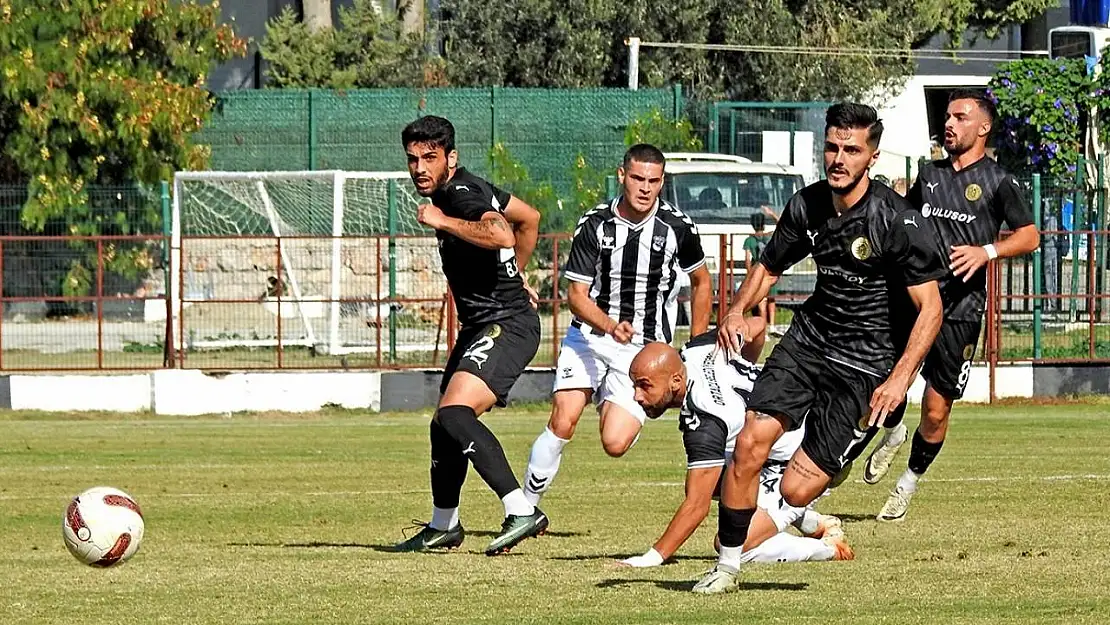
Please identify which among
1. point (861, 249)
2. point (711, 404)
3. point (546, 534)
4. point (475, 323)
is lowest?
point (546, 534)

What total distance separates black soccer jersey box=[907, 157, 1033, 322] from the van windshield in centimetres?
1281

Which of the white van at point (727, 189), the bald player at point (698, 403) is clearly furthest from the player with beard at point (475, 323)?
the white van at point (727, 189)

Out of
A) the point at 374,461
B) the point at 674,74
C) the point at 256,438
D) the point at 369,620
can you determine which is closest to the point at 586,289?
the point at 369,620

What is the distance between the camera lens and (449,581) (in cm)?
877

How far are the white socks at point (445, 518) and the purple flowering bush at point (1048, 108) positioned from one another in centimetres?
1715

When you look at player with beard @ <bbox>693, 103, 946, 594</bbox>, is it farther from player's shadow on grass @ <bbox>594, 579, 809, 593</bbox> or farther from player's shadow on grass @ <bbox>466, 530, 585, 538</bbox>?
player's shadow on grass @ <bbox>466, 530, 585, 538</bbox>

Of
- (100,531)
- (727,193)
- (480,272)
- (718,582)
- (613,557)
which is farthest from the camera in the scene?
(727,193)

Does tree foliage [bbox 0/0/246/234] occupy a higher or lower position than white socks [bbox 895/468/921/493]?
higher

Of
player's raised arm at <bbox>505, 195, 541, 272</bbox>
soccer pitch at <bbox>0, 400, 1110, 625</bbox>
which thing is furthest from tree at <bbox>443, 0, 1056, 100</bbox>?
player's raised arm at <bbox>505, 195, 541, 272</bbox>

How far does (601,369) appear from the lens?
10883 millimetres

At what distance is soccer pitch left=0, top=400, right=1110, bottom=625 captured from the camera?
26.0ft

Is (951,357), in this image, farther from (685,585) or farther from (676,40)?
(676,40)

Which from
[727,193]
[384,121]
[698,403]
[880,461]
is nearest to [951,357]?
[880,461]

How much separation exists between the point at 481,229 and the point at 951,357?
3.08m
